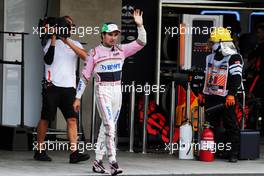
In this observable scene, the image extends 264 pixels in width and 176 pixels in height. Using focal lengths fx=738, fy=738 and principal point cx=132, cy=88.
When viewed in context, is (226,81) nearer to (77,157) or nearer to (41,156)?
(77,157)

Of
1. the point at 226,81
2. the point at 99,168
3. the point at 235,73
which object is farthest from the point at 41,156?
the point at 235,73

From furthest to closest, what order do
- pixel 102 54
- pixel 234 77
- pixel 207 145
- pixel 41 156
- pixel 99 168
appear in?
pixel 207 145 < pixel 234 77 < pixel 41 156 < pixel 99 168 < pixel 102 54

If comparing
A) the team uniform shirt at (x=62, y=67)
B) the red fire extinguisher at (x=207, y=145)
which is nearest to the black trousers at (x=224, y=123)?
the red fire extinguisher at (x=207, y=145)

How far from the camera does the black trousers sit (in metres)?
10.2

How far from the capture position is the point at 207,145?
33.7ft

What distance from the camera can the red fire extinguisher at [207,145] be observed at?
1026 centimetres

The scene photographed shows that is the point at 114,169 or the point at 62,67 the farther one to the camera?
the point at 62,67

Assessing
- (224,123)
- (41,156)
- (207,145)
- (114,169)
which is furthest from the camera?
(224,123)

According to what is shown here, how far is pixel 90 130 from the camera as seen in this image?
11617 millimetres

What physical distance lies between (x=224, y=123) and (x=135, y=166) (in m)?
1.58

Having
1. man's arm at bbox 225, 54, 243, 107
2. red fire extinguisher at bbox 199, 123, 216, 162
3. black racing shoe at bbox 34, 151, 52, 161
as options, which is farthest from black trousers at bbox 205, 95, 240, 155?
black racing shoe at bbox 34, 151, 52, 161

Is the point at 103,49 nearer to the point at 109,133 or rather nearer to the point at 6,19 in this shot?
the point at 109,133

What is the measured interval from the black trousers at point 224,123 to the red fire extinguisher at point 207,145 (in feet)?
0.87

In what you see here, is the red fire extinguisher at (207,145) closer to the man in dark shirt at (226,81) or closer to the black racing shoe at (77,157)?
the man in dark shirt at (226,81)
